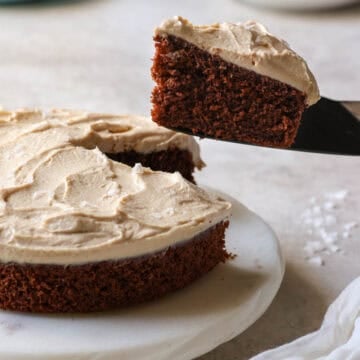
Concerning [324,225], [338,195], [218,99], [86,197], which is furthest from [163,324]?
[338,195]

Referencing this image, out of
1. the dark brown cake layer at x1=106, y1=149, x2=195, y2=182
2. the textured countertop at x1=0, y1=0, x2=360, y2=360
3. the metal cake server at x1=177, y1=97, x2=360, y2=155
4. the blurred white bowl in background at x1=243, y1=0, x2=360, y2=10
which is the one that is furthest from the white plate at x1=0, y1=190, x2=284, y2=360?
the blurred white bowl in background at x1=243, y1=0, x2=360, y2=10

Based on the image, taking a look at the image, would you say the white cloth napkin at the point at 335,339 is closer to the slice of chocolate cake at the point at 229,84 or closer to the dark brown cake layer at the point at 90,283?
the dark brown cake layer at the point at 90,283

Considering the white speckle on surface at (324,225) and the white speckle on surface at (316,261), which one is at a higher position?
the white speckle on surface at (324,225)

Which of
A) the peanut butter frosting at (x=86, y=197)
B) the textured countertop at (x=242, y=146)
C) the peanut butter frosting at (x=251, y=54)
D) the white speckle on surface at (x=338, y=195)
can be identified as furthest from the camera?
the white speckle on surface at (x=338, y=195)

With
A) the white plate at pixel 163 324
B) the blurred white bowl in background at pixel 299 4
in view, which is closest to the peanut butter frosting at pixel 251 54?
the white plate at pixel 163 324

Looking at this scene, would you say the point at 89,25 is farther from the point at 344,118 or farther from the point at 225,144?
the point at 344,118

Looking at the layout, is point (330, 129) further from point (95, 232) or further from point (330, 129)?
point (95, 232)
